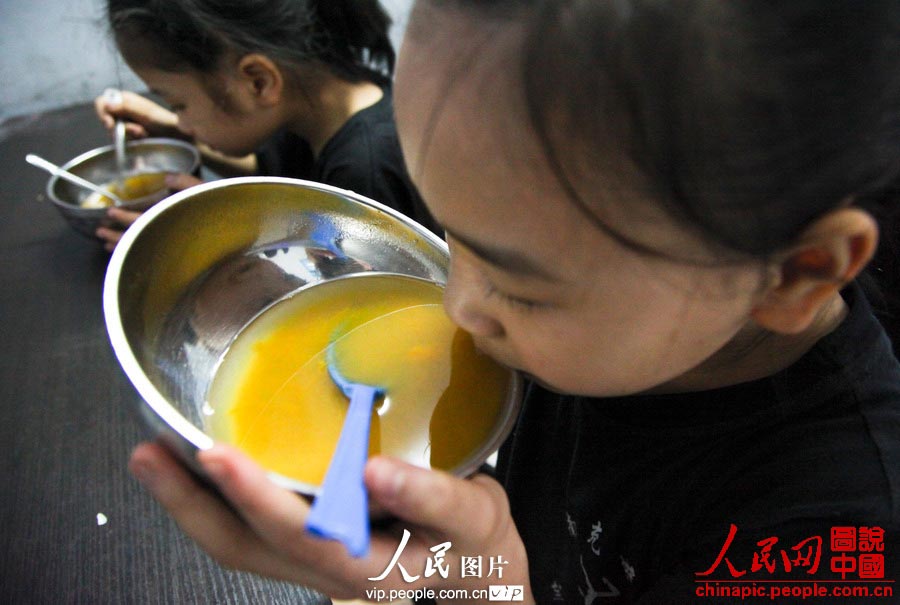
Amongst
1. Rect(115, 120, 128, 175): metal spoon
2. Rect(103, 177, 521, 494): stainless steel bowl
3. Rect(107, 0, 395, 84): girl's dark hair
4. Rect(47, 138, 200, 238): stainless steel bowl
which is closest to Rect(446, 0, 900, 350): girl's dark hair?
Rect(103, 177, 521, 494): stainless steel bowl

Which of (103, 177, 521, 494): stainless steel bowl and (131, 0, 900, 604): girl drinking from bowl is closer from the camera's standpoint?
(131, 0, 900, 604): girl drinking from bowl

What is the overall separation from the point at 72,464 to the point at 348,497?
579mm

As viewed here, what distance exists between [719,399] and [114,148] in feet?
3.70

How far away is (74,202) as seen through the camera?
Result: 1.08 m

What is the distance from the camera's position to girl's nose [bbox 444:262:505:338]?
1.33 feet

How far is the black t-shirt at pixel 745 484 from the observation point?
1.49 feet

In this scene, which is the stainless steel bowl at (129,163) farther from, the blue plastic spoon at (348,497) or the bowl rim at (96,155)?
the blue plastic spoon at (348,497)

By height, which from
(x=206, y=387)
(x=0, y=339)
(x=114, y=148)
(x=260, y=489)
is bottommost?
(x=0, y=339)

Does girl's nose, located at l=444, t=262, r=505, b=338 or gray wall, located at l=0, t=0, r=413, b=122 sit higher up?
girl's nose, located at l=444, t=262, r=505, b=338

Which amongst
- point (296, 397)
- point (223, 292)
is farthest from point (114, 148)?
point (296, 397)

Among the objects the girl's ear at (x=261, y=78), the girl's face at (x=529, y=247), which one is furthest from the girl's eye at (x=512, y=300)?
the girl's ear at (x=261, y=78)

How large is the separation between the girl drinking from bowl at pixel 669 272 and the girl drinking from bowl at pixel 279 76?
0.58m

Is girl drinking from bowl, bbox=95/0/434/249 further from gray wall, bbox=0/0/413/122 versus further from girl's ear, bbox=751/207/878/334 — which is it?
gray wall, bbox=0/0/413/122

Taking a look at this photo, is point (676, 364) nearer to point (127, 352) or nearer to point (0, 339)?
point (127, 352)
